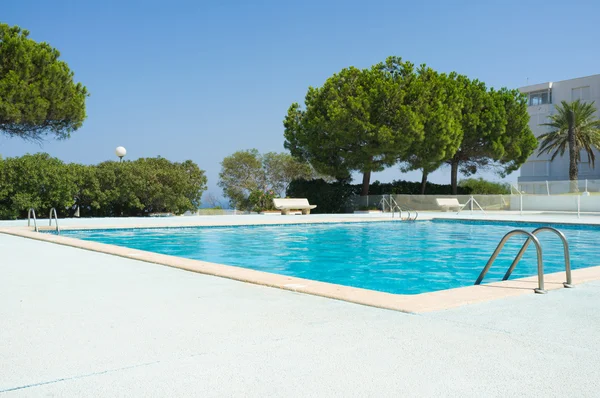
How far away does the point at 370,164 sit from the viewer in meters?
28.5

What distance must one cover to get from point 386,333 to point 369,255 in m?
8.10

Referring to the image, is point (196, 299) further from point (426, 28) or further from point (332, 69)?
point (332, 69)

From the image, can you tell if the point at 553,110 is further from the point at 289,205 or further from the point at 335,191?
the point at 289,205

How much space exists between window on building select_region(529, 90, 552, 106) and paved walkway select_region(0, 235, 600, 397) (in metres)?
49.2

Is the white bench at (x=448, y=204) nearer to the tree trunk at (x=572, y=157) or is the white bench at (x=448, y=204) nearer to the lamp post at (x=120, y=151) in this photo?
the tree trunk at (x=572, y=157)

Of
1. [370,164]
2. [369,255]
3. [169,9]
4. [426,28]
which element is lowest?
[369,255]

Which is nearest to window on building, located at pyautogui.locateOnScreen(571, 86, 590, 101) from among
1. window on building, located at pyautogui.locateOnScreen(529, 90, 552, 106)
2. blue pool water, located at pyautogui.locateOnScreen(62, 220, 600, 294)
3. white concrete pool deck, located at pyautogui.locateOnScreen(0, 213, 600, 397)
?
window on building, located at pyautogui.locateOnScreen(529, 90, 552, 106)

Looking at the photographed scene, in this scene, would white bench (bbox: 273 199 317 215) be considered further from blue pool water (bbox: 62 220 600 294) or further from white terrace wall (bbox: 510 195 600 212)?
white terrace wall (bbox: 510 195 600 212)

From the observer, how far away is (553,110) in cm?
4838

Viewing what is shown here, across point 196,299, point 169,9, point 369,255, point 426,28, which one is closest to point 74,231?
point 369,255

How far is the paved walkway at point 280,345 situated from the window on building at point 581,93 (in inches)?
1872

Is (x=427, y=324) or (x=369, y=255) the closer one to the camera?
(x=427, y=324)

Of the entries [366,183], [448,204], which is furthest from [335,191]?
[448,204]

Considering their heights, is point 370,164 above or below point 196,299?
above
